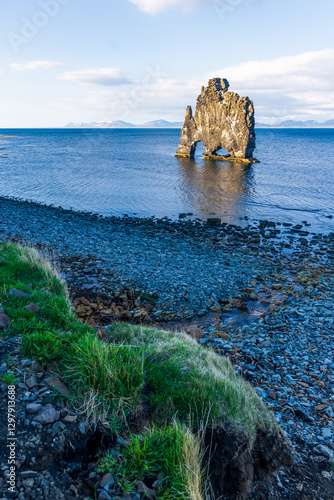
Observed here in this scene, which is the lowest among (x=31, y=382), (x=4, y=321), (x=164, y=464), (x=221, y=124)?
(x=164, y=464)

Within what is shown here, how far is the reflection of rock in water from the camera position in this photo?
3714cm

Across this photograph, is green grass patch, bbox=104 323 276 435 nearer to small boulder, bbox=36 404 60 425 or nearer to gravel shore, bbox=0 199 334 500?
gravel shore, bbox=0 199 334 500

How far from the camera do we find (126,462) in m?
4.80

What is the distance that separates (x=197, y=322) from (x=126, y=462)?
819cm

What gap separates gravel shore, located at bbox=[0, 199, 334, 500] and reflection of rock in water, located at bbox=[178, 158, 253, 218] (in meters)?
7.88

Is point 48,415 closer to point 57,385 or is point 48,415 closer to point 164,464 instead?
point 57,385

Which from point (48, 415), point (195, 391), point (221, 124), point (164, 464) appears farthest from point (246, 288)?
point (221, 124)

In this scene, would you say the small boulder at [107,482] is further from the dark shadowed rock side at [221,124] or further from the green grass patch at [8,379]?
the dark shadowed rock side at [221,124]

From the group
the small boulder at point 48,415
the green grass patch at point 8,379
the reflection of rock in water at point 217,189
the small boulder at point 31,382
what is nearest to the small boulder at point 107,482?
the small boulder at point 48,415

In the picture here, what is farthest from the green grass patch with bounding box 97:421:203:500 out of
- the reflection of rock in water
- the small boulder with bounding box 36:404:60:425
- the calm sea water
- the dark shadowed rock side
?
the dark shadowed rock side

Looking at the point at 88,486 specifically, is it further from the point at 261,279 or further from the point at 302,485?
the point at 261,279

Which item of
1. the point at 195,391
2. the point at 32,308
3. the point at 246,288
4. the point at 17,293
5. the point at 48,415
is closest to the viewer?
the point at 48,415

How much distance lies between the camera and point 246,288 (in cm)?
1565

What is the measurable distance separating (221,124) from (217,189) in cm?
4158
